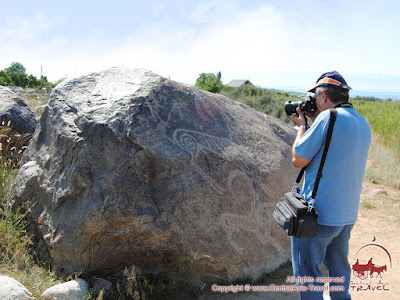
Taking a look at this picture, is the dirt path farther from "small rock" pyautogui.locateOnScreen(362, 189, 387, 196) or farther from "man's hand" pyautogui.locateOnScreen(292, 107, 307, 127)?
"man's hand" pyautogui.locateOnScreen(292, 107, 307, 127)

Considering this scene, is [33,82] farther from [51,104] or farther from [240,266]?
[240,266]

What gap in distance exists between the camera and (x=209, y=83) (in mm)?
13969

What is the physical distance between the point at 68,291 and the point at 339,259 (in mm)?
2093

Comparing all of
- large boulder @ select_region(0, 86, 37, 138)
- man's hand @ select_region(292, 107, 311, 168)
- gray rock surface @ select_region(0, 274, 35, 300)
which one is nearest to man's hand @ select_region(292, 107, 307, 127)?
man's hand @ select_region(292, 107, 311, 168)

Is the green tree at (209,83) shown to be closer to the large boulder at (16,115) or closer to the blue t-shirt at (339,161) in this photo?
the large boulder at (16,115)

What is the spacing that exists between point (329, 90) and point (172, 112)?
5.14 ft

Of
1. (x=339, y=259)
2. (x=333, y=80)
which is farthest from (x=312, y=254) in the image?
(x=333, y=80)

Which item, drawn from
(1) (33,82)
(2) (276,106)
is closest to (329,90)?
(2) (276,106)

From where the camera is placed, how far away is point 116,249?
2.99 m

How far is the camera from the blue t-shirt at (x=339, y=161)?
2.05 meters

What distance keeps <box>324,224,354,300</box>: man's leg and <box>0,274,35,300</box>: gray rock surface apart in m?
2.27

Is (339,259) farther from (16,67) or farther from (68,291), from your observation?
(16,67)

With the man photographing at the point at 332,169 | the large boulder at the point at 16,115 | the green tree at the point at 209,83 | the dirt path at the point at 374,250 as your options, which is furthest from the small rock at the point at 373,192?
the green tree at the point at 209,83

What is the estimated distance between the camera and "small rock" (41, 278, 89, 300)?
8.70 feet
